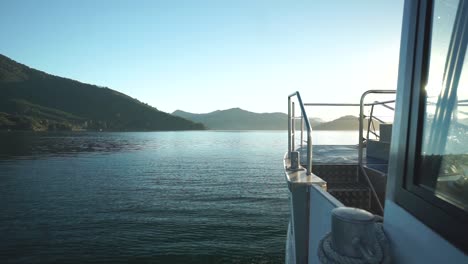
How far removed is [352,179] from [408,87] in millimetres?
4670

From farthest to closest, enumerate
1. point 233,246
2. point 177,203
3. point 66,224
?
1. point 177,203
2. point 66,224
3. point 233,246

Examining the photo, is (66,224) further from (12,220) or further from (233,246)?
(233,246)

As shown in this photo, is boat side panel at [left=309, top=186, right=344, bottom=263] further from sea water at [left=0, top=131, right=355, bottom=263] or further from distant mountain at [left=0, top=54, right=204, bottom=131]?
distant mountain at [left=0, top=54, right=204, bottom=131]

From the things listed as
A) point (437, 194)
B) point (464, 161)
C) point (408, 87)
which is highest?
point (408, 87)

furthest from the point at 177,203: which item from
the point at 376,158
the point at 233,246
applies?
the point at 376,158

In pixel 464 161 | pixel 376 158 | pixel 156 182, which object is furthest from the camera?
pixel 156 182

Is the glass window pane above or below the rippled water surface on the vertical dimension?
above

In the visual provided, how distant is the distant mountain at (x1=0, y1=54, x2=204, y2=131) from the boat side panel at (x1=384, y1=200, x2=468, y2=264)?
160318 mm

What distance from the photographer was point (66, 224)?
1232 cm

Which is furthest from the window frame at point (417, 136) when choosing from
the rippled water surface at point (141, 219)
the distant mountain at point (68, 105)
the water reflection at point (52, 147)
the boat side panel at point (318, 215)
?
the distant mountain at point (68, 105)

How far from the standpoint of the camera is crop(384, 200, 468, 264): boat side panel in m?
1.15

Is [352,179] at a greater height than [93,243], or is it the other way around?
[352,179]

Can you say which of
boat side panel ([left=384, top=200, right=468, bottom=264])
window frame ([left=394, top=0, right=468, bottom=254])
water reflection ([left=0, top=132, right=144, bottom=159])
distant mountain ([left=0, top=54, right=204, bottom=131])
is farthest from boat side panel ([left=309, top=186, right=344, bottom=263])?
distant mountain ([left=0, top=54, right=204, bottom=131])

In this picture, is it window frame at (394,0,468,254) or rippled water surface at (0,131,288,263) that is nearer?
window frame at (394,0,468,254)
